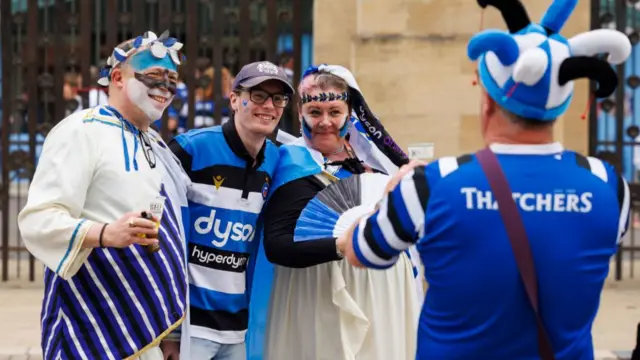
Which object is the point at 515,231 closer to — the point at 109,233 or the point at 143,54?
the point at 109,233

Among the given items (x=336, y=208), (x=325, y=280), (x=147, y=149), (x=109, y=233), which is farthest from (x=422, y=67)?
(x=109, y=233)

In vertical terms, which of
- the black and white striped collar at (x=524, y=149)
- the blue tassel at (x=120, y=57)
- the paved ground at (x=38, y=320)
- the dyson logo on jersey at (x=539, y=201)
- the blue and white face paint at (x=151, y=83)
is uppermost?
the blue tassel at (x=120, y=57)

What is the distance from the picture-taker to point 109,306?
3.91 meters

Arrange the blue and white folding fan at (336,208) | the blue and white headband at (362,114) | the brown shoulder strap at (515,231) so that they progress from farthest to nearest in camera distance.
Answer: the blue and white headband at (362,114), the blue and white folding fan at (336,208), the brown shoulder strap at (515,231)

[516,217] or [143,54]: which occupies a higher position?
[143,54]

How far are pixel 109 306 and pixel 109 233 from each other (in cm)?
35

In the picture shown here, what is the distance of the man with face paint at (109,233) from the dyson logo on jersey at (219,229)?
348 millimetres

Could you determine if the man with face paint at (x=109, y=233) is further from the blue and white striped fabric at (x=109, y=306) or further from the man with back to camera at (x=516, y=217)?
the man with back to camera at (x=516, y=217)

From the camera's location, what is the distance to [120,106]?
417cm

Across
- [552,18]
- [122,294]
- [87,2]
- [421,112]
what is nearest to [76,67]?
[87,2]

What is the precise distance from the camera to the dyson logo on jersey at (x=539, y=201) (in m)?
2.91

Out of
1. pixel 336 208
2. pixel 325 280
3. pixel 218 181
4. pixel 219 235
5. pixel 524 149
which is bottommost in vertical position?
pixel 325 280

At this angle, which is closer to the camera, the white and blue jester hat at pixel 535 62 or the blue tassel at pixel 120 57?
the white and blue jester hat at pixel 535 62

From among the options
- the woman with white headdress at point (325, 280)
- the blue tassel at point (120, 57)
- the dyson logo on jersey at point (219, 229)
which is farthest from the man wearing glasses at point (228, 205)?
the blue tassel at point (120, 57)
